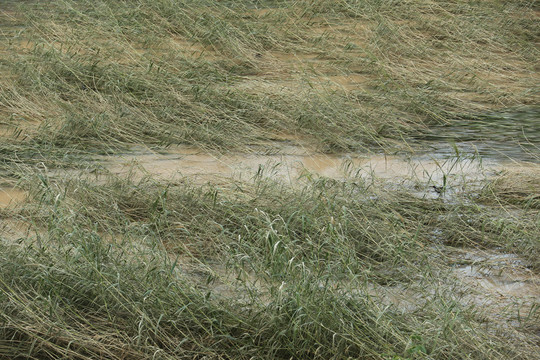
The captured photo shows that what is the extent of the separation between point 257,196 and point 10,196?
1493mm

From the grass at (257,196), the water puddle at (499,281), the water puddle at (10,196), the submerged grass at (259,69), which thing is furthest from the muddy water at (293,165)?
the water puddle at (499,281)

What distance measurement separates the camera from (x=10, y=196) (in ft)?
15.4

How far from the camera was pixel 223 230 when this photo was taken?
3900mm

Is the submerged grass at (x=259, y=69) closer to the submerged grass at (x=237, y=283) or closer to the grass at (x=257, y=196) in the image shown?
the grass at (x=257, y=196)

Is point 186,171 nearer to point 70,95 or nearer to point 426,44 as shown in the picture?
point 70,95

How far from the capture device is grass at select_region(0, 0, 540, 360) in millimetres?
3146

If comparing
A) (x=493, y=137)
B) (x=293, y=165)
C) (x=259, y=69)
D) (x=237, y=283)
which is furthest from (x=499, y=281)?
(x=259, y=69)

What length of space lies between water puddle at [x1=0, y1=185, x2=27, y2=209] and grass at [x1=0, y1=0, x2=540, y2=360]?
5 cm

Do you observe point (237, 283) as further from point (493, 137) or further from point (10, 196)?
point (493, 137)

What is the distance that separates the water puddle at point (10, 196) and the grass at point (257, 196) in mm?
51

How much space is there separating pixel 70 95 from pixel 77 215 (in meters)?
2.50

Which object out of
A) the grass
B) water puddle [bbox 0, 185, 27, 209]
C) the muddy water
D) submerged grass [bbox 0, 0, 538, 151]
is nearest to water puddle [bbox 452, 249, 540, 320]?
the grass

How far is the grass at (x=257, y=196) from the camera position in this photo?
3146 mm

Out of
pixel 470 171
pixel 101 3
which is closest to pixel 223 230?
pixel 470 171
